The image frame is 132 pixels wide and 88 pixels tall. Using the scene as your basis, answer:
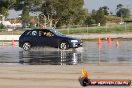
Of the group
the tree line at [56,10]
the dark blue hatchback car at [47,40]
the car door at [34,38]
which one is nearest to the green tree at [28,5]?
the tree line at [56,10]

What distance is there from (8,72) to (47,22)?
83.7 m

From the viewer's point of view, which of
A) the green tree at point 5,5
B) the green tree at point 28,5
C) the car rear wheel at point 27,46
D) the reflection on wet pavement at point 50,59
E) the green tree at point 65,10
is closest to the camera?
the reflection on wet pavement at point 50,59

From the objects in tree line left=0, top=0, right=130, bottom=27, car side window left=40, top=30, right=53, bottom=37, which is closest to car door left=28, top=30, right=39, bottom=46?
car side window left=40, top=30, right=53, bottom=37

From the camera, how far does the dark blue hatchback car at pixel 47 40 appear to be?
30.5 m

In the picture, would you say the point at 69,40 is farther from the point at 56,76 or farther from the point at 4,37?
the point at 4,37

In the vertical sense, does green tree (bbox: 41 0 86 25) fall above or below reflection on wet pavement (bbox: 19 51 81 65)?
above

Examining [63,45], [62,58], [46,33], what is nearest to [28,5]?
[46,33]

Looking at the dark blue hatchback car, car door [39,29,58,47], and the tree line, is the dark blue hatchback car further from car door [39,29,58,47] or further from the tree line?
the tree line

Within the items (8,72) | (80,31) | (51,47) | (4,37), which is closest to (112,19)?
(80,31)

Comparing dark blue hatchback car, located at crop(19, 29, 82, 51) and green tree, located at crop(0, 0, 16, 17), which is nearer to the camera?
dark blue hatchback car, located at crop(19, 29, 82, 51)

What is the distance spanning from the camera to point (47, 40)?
3098cm

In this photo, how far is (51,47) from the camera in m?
31.0

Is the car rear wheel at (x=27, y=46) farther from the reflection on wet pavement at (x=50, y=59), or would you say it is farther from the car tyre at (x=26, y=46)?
the reflection on wet pavement at (x=50, y=59)

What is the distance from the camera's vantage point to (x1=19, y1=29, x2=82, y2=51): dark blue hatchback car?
30.5 m
